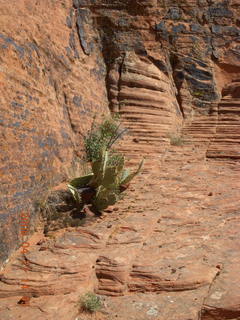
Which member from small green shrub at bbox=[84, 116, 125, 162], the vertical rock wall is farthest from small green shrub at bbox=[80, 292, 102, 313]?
small green shrub at bbox=[84, 116, 125, 162]

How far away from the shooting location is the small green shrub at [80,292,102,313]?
A: 3564 mm

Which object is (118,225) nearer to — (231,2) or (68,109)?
(68,109)

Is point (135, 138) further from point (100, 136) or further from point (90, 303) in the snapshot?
point (90, 303)

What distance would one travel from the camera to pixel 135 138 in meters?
8.87

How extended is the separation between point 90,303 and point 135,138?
5662mm

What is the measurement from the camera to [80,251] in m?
4.63

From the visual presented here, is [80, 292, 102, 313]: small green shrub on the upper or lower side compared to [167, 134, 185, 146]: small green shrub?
upper

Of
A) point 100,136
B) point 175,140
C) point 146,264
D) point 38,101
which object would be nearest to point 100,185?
point 38,101

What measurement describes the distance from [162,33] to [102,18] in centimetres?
184

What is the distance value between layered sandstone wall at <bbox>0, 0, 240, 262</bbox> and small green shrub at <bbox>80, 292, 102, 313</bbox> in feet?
4.65

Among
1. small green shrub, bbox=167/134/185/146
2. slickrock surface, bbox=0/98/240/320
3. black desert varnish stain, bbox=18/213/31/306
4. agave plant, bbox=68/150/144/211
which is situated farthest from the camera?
small green shrub, bbox=167/134/185/146

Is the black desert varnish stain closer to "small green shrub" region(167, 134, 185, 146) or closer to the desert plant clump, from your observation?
the desert plant clump

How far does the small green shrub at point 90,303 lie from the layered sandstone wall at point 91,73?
4.65ft

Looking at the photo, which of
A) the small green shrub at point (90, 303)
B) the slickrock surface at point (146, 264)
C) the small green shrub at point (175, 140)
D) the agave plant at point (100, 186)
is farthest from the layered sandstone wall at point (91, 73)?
the small green shrub at point (90, 303)
